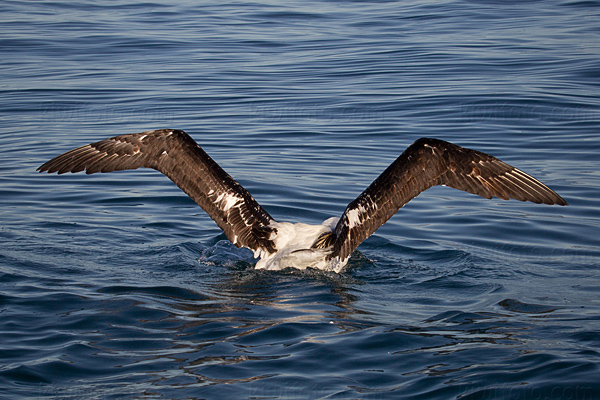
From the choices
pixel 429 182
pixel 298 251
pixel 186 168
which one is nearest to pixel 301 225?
pixel 298 251

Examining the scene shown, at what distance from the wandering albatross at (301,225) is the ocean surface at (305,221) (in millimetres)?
384

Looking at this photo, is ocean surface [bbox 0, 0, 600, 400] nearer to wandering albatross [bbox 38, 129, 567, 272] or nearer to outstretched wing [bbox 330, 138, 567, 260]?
wandering albatross [bbox 38, 129, 567, 272]

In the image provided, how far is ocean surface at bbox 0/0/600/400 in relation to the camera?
532 cm

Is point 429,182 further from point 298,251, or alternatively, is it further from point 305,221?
point 305,221

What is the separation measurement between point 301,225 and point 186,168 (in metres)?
1.45

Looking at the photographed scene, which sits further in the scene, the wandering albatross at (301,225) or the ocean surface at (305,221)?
the wandering albatross at (301,225)

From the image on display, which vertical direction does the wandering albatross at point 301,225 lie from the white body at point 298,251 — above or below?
→ above

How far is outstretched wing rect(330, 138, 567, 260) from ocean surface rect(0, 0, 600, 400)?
2.23 ft

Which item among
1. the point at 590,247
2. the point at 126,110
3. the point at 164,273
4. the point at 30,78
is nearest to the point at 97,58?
the point at 30,78

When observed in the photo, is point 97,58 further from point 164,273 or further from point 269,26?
point 164,273

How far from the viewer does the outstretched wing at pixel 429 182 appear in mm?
7637

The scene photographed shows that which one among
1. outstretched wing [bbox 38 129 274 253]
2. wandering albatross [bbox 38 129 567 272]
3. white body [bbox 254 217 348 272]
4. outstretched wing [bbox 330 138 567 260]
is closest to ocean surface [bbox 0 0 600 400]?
white body [bbox 254 217 348 272]

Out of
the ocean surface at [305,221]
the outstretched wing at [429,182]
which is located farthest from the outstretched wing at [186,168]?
the outstretched wing at [429,182]

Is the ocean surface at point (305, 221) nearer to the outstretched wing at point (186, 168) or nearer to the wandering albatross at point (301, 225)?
the wandering albatross at point (301, 225)
